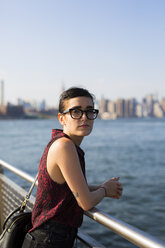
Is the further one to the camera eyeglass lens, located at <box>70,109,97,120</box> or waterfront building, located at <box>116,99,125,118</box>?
waterfront building, located at <box>116,99,125,118</box>

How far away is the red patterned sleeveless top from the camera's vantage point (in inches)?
62.2

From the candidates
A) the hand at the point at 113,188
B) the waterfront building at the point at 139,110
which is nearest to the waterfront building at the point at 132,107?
the waterfront building at the point at 139,110

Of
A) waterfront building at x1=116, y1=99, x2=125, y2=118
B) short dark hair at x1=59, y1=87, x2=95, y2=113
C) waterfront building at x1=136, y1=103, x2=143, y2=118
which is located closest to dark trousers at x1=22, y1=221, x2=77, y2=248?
short dark hair at x1=59, y1=87, x2=95, y2=113

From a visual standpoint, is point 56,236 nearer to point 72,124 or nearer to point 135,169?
point 72,124

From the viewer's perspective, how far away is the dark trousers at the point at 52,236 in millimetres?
1562

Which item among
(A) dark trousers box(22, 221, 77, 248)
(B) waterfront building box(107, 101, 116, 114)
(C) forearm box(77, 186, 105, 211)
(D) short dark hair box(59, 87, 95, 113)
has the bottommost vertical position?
(A) dark trousers box(22, 221, 77, 248)

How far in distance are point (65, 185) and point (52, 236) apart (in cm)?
30

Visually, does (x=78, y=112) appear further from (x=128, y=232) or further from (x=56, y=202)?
(x=128, y=232)

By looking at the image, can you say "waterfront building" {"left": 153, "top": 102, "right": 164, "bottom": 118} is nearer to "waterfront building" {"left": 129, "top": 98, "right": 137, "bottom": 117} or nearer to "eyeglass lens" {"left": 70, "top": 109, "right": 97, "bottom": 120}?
"waterfront building" {"left": 129, "top": 98, "right": 137, "bottom": 117}

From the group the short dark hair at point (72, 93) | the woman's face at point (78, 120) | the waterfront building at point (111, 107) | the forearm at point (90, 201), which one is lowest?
the forearm at point (90, 201)

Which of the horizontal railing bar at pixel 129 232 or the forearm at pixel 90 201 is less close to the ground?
the forearm at pixel 90 201

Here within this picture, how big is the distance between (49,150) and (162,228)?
9273mm

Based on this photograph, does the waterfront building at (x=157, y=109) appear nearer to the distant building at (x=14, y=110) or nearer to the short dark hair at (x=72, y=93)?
the distant building at (x=14, y=110)

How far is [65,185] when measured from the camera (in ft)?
5.18
